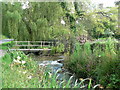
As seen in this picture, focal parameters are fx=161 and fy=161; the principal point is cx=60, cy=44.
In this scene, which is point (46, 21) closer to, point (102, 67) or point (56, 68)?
point (56, 68)

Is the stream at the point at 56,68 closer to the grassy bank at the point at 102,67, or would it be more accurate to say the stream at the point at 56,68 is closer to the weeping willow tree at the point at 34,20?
Result: the grassy bank at the point at 102,67

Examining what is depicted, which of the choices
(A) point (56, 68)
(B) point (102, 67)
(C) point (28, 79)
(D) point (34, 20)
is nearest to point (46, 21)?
(D) point (34, 20)

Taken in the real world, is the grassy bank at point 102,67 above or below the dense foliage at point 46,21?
below

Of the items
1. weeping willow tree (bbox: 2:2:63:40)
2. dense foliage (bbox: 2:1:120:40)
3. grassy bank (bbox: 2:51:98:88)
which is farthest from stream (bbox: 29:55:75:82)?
weeping willow tree (bbox: 2:2:63:40)

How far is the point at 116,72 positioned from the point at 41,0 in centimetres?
702

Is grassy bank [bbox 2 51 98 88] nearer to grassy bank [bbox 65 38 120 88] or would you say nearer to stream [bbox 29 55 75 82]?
stream [bbox 29 55 75 82]

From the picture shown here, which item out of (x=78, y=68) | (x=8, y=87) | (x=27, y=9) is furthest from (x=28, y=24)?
(x=8, y=87)

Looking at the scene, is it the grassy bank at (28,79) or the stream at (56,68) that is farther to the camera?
the stream at (56,68)

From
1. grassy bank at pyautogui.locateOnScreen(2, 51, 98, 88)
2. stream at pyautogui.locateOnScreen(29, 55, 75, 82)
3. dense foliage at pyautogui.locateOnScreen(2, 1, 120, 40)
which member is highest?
dense foliage at pyautogui.locateOnScreen(2, 1, 120, 40)

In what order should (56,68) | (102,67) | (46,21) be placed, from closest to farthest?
(102,67), (56,68), (46,21)

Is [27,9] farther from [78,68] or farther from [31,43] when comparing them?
[78,68]

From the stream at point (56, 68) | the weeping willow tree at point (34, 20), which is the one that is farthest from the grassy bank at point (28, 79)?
the weeping willow tree at point (34, 20)

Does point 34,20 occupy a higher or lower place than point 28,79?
higher

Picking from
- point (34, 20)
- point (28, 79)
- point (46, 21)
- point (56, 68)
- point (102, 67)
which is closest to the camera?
point (28, 79)
